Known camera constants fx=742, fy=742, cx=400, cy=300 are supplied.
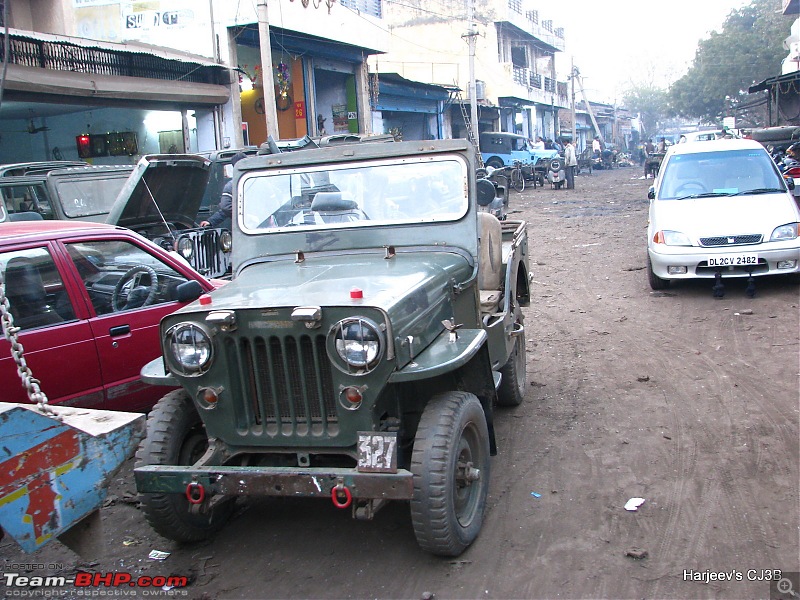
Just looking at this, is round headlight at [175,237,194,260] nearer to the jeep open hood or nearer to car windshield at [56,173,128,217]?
the jeep open hood

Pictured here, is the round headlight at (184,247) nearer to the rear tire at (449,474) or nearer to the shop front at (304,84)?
the rear tire at (449,474)

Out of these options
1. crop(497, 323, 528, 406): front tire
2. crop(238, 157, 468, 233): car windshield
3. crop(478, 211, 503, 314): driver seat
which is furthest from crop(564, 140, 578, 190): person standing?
crop(238, 157, 468, 233): car windshield

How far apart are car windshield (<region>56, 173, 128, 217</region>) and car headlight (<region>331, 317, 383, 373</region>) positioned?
260 inches

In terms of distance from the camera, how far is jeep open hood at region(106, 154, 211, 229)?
27.5ft

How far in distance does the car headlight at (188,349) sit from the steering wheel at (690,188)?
748 centimetres

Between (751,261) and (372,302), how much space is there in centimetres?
632

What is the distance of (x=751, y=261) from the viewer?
8.20m

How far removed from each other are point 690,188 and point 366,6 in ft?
62.0

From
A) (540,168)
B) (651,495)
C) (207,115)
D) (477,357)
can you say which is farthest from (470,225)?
(540,168)

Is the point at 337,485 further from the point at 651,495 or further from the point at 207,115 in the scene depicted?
the point at 207,115

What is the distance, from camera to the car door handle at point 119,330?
4.79 metres

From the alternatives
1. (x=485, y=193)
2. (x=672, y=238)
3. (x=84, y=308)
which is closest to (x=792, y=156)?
(x=672, y=238)

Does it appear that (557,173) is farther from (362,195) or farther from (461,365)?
(461,365)

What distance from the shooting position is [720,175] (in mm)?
9336
